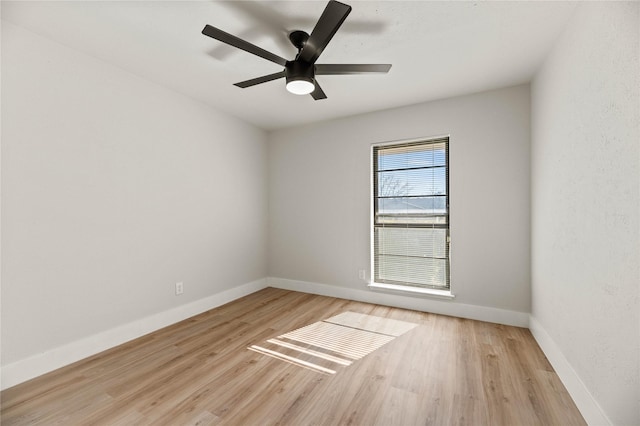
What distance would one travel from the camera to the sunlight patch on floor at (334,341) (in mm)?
2285

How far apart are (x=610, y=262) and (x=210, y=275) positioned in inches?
142

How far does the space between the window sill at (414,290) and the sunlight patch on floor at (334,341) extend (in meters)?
0.51

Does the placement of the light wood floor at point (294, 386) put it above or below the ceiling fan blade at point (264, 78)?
below

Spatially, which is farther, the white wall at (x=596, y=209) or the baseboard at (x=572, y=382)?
the baseboard at (x=572, y=382)

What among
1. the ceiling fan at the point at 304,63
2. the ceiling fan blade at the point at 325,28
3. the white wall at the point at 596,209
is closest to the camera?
the white wall at the point at 596,209

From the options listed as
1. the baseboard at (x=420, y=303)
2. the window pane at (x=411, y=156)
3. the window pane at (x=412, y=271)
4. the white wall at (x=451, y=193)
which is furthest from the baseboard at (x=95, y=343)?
the window pane at (x=411, y=156)

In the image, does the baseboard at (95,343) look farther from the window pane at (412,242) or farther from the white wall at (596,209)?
the white wall at (596,209)

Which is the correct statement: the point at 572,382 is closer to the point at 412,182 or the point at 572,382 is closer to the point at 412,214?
the point at 412,214

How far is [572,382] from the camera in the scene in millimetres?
1776

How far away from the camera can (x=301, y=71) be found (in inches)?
79.4

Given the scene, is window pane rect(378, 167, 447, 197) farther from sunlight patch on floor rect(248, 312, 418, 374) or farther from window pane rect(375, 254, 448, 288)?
sunlight patch on floor rect(248, 312, 418, 374)

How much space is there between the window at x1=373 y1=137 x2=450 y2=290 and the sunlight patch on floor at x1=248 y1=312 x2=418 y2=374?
2.36ft

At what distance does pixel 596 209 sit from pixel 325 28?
1870mm

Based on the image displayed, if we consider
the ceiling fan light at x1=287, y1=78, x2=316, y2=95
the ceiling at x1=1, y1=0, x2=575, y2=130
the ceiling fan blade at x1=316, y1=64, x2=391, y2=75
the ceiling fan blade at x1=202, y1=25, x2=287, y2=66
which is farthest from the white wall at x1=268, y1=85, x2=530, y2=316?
the ceiling fan blade at x1=202, y1=25, x2=287, y2=66
